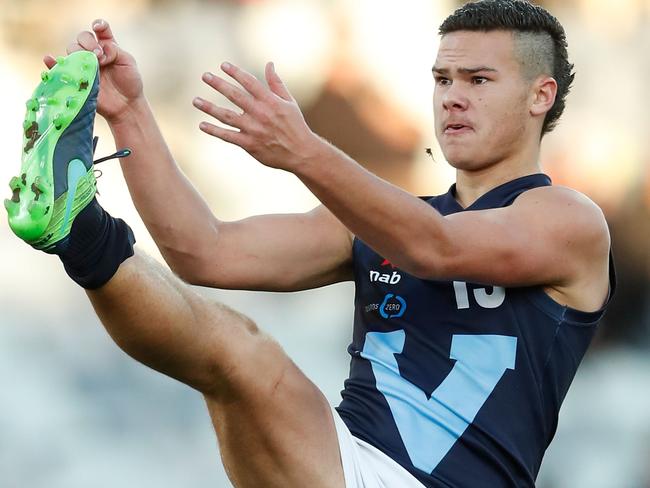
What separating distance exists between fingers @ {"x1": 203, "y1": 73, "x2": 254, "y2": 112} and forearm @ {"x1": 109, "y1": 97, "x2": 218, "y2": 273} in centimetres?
74

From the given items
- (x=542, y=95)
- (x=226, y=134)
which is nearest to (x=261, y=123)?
(x=226, y=134)

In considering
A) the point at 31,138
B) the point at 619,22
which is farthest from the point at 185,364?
the point at 619,22

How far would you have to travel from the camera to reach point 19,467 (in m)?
5.57

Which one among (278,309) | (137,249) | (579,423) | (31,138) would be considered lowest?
(579,423)

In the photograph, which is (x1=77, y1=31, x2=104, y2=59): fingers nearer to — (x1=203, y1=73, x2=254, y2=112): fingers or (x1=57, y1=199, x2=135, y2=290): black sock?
(x1=203, y1=73, x2=254, y2=112): fingers

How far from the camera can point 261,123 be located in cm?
300

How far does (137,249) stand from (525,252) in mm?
1095

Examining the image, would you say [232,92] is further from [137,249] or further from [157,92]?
[157,92]

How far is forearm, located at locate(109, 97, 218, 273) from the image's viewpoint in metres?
3.70

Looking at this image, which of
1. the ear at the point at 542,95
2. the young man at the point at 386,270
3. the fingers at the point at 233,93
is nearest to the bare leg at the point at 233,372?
the young man at the point at 386,270

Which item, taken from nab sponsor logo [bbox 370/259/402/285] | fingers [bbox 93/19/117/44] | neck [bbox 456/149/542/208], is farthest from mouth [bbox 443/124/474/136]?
fingers [bbox 93/19/117/44]

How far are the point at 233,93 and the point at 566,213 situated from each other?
1106mm

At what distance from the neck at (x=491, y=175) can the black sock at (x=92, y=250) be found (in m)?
1.29

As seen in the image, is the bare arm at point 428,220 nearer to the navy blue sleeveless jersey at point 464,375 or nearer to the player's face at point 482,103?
the navy blue sleeveless jersey at point 464,375
